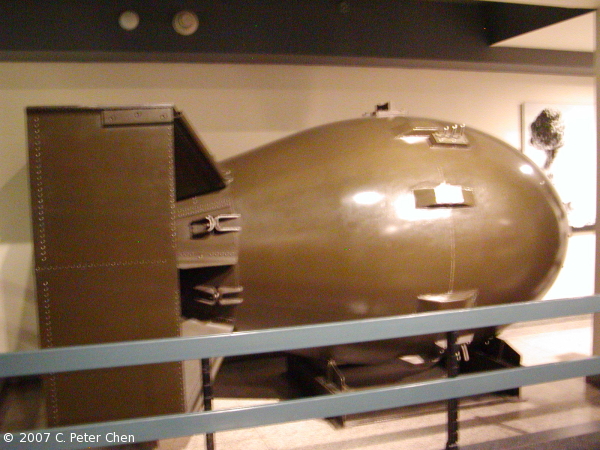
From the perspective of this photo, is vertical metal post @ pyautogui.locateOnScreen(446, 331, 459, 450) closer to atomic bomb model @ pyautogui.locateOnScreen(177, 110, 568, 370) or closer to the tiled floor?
the tiled floor

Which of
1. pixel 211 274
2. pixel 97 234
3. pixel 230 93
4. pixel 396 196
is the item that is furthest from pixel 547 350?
pixel 97 234

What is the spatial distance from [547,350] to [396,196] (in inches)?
102

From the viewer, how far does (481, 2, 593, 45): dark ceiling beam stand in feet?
13.8

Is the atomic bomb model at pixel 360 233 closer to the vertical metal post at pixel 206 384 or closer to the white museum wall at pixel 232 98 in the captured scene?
the vertical metal post at pixel 206 384

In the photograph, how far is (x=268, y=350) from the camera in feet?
7.36

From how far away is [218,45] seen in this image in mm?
4031

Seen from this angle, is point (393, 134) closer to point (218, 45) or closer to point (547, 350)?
point (218, 45)

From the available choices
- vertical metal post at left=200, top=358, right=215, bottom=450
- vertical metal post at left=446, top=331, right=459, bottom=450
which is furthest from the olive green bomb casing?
vertical metal post at left=200, top=358, right=215, bottom=450

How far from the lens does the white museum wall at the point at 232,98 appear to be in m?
3.93

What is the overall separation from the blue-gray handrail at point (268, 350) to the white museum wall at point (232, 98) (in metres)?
2.11

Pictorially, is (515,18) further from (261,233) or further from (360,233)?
(261,233)

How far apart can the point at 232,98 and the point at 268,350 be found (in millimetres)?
2769

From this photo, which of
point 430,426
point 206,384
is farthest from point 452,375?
point 206,384

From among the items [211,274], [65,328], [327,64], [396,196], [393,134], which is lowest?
[65,328]
